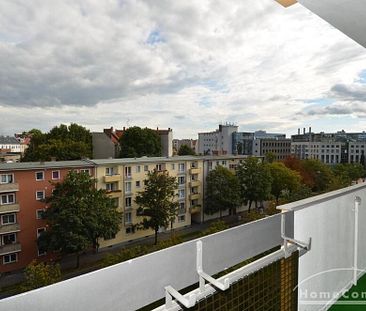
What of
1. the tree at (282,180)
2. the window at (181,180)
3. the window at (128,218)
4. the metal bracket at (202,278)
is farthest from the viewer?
the tree at (282,180)

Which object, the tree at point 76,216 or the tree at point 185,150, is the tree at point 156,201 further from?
the tree at point 185,150

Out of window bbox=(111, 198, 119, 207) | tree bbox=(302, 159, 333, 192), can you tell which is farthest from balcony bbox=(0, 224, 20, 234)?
tree bbox=(302, 159, 333, 192)

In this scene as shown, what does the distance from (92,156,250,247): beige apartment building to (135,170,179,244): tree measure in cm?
35

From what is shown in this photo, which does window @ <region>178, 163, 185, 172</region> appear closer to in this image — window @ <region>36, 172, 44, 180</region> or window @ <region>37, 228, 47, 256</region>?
window @ <region>36, 172, 44, 180</region>

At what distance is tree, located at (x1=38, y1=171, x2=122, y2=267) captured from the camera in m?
7.96

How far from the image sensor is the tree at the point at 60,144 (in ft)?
39.3

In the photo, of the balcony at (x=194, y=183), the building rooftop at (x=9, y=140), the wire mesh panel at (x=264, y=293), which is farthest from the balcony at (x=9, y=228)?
the wire mesh panel at (x=264, y=293)

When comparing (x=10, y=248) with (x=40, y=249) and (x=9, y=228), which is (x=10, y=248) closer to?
(x=9, y=228)

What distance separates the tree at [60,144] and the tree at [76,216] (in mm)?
3835

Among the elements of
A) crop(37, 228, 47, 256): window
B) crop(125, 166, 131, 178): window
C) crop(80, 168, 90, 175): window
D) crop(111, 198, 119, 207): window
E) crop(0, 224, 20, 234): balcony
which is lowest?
crop(37, 228, 47, 256): window

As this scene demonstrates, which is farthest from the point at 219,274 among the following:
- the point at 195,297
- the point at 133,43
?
the point at 133,43

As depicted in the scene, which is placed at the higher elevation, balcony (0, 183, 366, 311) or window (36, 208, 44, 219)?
balcony (0, 183, 366, 311)

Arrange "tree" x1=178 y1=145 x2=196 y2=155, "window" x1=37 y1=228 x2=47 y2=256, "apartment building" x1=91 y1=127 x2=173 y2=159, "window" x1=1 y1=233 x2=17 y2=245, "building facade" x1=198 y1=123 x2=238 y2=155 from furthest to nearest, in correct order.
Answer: "building facade" x1=198 y1=123 x2=238 y2=155 < "tree" x1=178 y1=145 x2=196 y2=155 < "apartment building" x1=91 y1=127 x2=173 y2=159 < "window" x1=37 y1=228 x2=47 y2=256 < "window" x1=1 y1=233 x2=17 y2=245

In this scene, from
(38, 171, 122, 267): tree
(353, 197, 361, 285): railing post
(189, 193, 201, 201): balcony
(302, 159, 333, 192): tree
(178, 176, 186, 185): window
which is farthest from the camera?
(302, 159, 333, 192): tree
